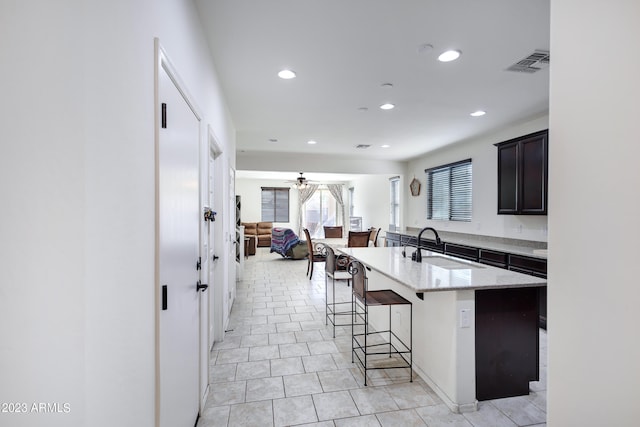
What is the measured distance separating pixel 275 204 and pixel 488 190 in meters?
8.23

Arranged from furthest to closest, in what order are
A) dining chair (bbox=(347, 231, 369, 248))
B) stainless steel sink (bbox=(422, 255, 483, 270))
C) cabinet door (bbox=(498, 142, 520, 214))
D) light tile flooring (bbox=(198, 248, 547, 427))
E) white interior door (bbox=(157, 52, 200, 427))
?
dining chair (bbox=(347, 231, 369, 248)) → cabinet door (bbox=(498, 142, 520, 214)) → stainless steel sink (bbox=(422, 255, 483, 270)) → light tile flooring (bbox=(198, 248, 547, 427)) → white interior door (bbox=(157, 52, 200, 427))

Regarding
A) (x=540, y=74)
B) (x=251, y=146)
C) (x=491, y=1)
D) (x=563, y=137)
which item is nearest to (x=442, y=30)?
(x=491, y=1)

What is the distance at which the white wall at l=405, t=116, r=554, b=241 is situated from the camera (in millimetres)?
4414

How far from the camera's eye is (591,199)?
0.83 metres

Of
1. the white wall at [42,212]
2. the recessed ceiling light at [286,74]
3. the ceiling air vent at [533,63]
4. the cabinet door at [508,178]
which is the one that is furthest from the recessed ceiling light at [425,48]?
the cabinet door at [508,178]

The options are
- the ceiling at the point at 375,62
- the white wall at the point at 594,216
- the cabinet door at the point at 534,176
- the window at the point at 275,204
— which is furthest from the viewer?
the window at the point at 275,204

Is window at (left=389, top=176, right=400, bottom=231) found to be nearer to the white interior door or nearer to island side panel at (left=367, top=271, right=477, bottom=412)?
island side panel at (left=367, top=271, right=477, bottom=412)

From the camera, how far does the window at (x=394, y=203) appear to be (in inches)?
328

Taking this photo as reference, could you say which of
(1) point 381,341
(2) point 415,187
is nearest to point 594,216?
(1) point 381,341

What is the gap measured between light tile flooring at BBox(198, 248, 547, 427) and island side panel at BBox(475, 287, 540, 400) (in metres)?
0.12

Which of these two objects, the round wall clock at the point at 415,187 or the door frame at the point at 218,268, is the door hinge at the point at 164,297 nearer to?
the door frame at the point at 218,268

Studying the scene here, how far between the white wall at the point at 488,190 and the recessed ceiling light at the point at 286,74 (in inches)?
134

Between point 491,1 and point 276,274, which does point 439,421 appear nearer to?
point 491,1

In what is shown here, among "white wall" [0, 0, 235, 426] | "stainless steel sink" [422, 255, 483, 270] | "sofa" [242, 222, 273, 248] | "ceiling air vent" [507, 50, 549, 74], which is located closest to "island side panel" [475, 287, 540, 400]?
"stainless steel sink" [422, 255, 483, 270]
